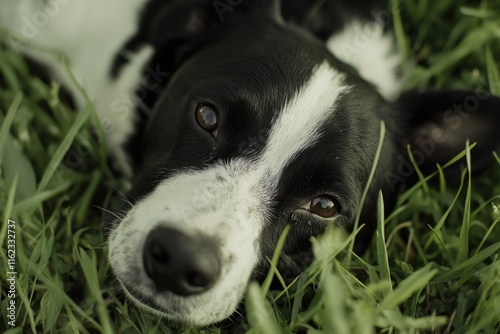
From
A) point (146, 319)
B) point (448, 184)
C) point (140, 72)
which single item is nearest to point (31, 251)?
point (146, 319)

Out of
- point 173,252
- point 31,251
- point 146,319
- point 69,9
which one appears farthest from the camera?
point 69,9

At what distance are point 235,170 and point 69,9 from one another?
1575 millimetres

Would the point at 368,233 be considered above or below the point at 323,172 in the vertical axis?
below

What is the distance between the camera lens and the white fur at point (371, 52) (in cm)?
313

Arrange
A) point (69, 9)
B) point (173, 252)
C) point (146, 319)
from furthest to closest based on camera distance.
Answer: point (69, 9)
point (146, 319)
point (173, 252)

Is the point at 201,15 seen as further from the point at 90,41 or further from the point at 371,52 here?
the point at 371,52

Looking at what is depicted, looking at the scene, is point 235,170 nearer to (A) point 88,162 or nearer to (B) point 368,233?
(B) point 368,233

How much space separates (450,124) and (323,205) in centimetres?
91

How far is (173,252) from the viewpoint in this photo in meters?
1.92

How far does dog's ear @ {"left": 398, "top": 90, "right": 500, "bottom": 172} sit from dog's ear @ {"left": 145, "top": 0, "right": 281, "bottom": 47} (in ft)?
2.74

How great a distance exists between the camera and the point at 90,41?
3111 millimetres

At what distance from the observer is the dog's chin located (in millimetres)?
2051

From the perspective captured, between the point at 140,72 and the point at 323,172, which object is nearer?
the point at 323,172

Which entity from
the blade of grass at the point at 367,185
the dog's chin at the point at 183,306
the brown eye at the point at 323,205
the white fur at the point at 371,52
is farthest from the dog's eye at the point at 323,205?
the white fur at the point at 371,52
